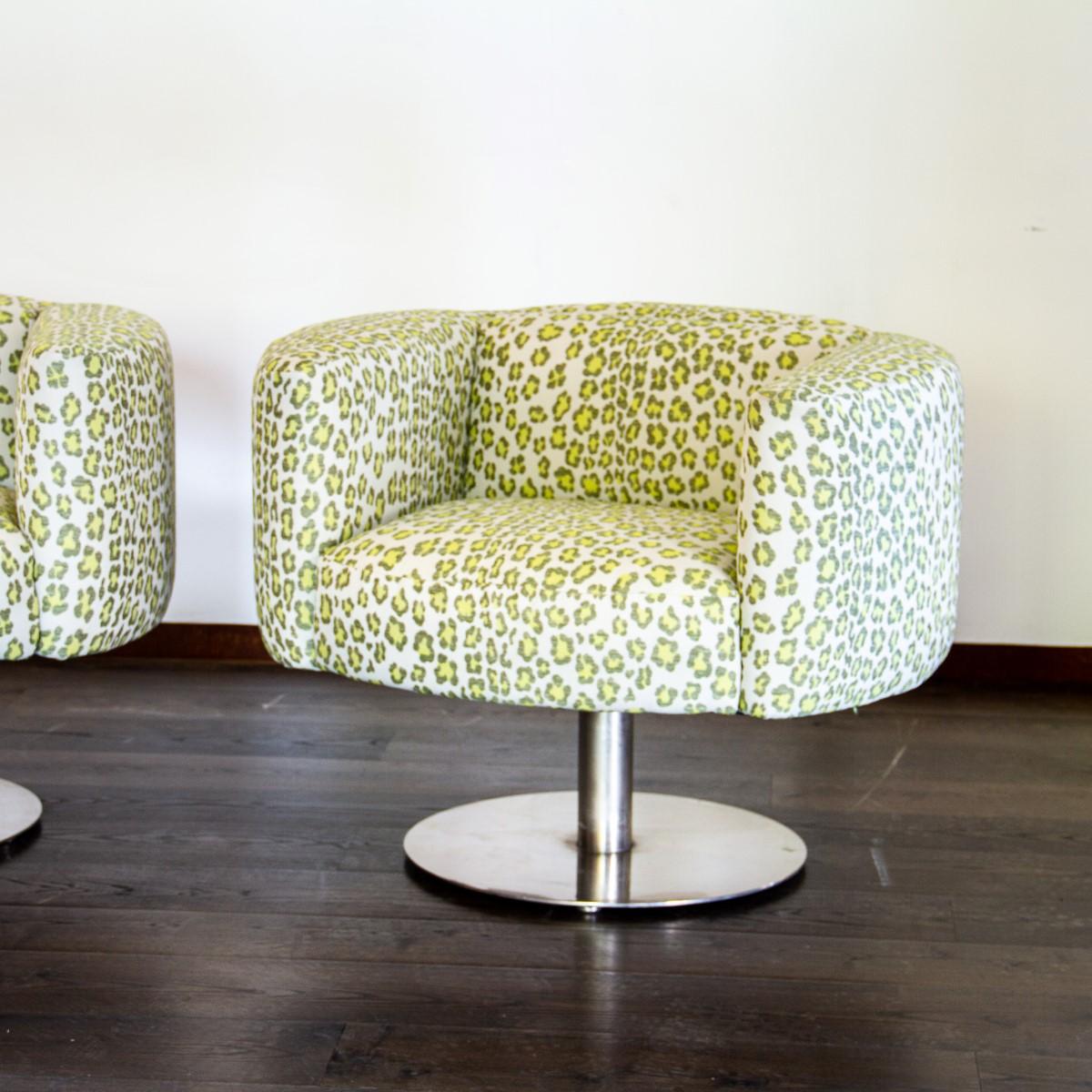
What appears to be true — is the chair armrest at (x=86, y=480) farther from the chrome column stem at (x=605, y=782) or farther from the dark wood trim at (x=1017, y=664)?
the dark wood trim at (x=1017, y=664)

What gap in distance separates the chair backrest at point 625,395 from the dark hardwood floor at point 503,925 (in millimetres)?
509

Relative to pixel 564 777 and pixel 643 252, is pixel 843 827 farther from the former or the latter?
pixel 643 252

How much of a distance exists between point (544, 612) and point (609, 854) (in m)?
0.44

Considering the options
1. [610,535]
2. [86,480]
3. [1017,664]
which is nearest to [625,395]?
[610,535]

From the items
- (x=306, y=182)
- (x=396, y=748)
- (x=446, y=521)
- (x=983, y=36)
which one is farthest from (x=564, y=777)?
(x=983, y=36)

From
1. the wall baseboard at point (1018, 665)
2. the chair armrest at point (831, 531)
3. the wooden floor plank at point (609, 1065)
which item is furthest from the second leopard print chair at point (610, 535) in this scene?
the wall baseboard at point (1018, 665)

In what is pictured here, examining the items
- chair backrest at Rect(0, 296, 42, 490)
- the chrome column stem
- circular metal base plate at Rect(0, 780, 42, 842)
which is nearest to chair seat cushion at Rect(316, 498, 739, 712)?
the chrome column stem

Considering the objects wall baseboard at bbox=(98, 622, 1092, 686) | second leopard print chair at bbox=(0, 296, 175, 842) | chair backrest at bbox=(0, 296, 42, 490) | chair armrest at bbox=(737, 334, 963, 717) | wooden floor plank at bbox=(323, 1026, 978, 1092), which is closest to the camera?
wooden floor plank at bbox=(323, 1026, 978, 1092)

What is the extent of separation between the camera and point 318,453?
202 cm

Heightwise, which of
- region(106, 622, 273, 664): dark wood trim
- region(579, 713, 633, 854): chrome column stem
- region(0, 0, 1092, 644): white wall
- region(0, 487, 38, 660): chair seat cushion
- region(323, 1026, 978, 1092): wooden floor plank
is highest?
region(0, 0, 1092, 644): white wall

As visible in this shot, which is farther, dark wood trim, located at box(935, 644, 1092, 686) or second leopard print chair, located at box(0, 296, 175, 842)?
dark wood trim, located at box(935, 644, 1092, 686)

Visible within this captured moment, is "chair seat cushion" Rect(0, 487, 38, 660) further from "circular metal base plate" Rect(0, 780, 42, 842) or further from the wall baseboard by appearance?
the wall baseboard

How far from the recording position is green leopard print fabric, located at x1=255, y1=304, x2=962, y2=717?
71.7 inches

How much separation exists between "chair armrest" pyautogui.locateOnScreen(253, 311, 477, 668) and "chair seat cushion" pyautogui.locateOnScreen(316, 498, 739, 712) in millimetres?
45
